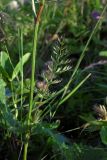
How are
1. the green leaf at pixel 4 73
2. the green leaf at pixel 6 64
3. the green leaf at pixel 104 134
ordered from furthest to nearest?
the green leaf at pixel 6 64
the green leaf at pixel 4 73
the green leaf at pixel 104 134

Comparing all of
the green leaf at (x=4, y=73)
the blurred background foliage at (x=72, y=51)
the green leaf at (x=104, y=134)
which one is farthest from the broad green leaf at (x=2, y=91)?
the green leaf at (x=104, y=134)

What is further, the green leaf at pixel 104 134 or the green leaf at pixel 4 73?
the green leaf at pixel 4 73

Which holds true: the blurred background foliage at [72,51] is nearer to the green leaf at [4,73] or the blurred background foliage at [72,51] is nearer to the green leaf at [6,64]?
the green leaf at [6,64]

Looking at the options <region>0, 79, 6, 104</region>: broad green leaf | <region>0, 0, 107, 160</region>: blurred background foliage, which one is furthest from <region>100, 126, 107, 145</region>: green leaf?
<region>0, 79, 6, 104</region>: broad green leaf

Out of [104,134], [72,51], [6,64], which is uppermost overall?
[6,64]

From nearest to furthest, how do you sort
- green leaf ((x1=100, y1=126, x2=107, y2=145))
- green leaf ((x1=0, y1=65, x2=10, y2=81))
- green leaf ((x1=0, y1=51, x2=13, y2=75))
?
green leaf ((x1=100, y1=126, x2=107, y2=145)) < green leaf ((x1=0, y1=65, x2=10, y2=81)) < green leaf ((x1=0, y1=51, x2=13, y2=75))

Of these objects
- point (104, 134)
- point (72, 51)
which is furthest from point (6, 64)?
point (72, 51)

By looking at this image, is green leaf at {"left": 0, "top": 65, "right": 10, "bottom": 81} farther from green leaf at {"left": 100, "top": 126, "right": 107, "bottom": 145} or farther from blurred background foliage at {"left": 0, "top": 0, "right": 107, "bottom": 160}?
green leaf at {"left": 100, "top": 126, "right": 107, "bottom": 145}

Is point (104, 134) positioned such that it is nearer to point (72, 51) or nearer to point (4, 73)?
point (4, 73)

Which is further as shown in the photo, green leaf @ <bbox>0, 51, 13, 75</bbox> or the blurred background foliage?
green leaf @ <bbox>0, 51, 13, 75</bbox>

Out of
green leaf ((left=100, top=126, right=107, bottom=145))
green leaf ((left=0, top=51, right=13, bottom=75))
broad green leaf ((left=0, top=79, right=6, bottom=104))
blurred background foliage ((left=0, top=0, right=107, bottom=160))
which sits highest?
green leaf ((left=0, top=51, right=13, bottom=75))

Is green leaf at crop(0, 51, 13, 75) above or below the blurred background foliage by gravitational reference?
above

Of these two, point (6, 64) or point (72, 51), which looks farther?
point (72, 51)
